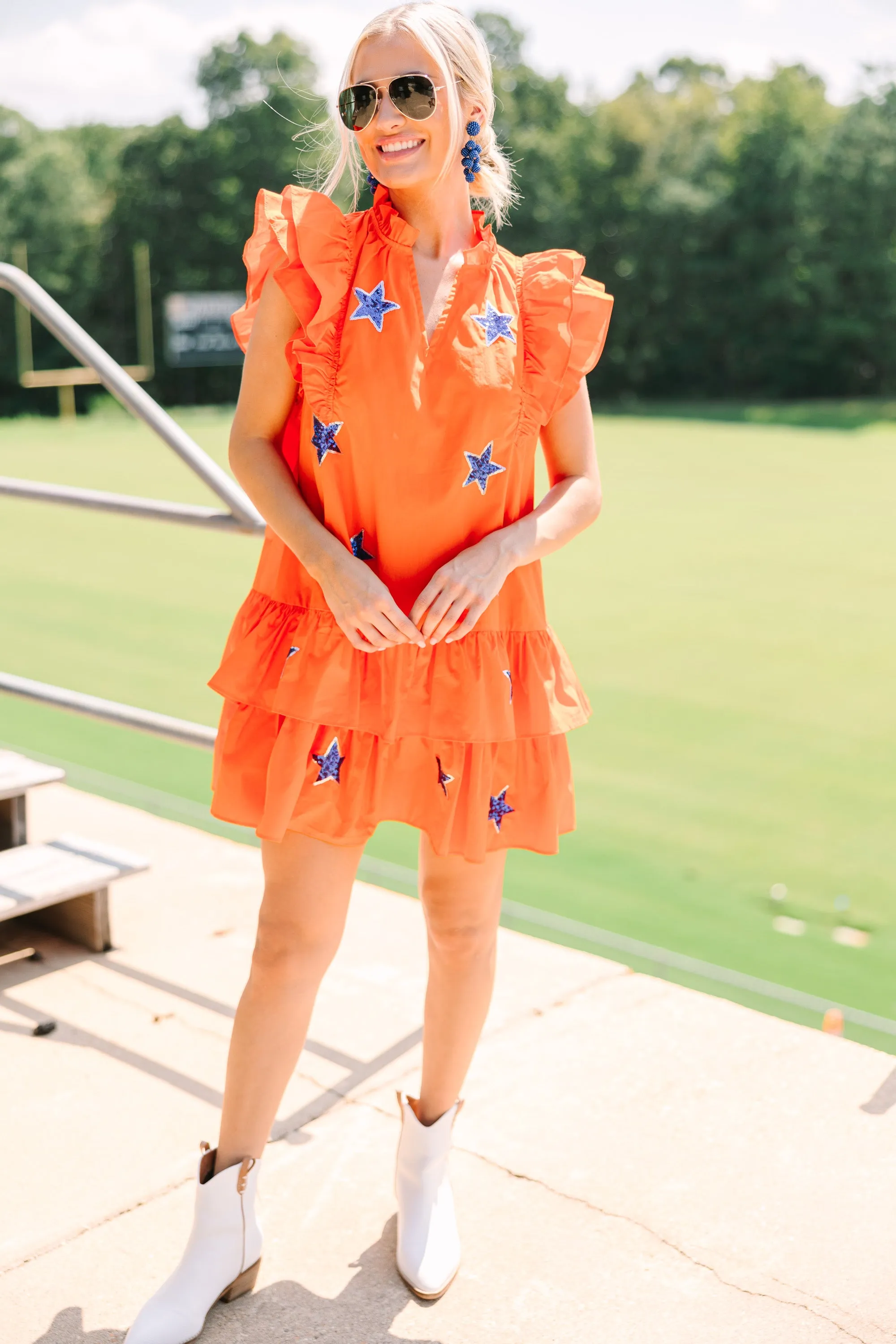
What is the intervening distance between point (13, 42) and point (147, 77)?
361 inches

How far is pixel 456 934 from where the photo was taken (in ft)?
4.97

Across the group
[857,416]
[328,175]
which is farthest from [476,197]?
[857,416]

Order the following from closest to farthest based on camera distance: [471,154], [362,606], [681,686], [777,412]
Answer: [362,606], [471,154], [681,686], [777,412]

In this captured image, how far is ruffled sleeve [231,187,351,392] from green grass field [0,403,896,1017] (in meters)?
2.03

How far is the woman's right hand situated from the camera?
1.33 meters

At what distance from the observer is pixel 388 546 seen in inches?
55.4

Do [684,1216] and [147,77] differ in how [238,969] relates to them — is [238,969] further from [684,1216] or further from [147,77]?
[147,77]

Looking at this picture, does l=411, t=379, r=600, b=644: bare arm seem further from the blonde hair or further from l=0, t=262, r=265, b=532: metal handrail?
l=0, t=262, r=265, b=532: metal handrail

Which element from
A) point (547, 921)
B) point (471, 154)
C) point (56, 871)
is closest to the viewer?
point (471, 154)

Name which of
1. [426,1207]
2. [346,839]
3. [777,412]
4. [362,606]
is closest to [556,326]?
[362,606]

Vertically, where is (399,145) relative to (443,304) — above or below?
above

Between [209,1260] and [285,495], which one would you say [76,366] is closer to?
[285,495]

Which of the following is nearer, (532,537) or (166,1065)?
(532,537)

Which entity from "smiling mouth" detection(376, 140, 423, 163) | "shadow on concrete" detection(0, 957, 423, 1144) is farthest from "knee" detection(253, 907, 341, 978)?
"smiling mouth" detection(376, 140, 423, 163)
